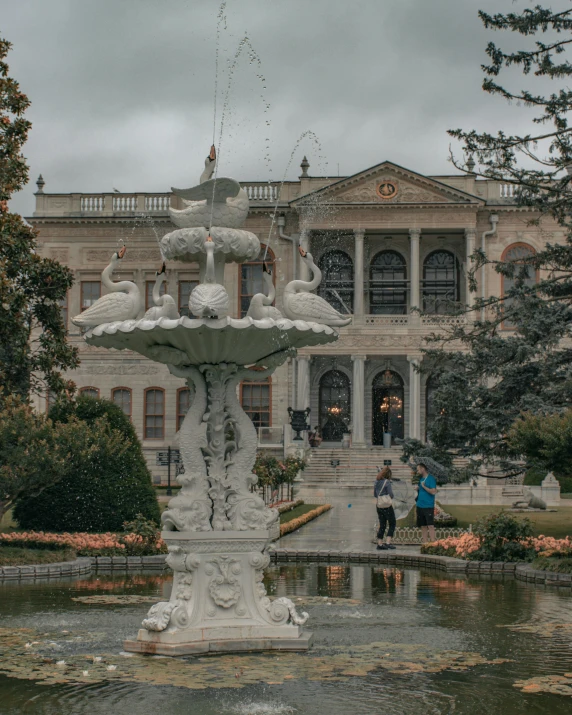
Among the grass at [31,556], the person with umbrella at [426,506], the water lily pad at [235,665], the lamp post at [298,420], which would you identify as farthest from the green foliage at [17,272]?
the lamp post at [298,420]

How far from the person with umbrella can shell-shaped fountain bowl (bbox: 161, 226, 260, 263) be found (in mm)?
8305

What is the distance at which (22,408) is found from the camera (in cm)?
1426

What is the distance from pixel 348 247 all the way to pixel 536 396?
77.2 ft

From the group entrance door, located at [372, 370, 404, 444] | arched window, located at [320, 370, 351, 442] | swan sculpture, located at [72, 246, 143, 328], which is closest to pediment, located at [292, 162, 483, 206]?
entrance door, located at [372, 370, 404, 444]

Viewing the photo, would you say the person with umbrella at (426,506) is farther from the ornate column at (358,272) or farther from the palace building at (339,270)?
the ornate column at (358,272)

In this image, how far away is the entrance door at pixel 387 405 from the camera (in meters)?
43.8

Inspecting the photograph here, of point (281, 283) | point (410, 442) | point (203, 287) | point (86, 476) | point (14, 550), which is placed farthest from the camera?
point (281, 283)

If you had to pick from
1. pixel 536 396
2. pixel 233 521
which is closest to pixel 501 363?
pixel 536 396

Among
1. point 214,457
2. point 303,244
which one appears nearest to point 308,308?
point 214,457

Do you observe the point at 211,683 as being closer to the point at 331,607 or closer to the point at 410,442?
the point at 331,607

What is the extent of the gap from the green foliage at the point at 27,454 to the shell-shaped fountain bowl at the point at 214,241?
577 cm

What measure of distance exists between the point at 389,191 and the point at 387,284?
4260mm

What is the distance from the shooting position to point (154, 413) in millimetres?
44031

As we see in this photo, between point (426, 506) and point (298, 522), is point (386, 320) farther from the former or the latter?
point (426, 506)
